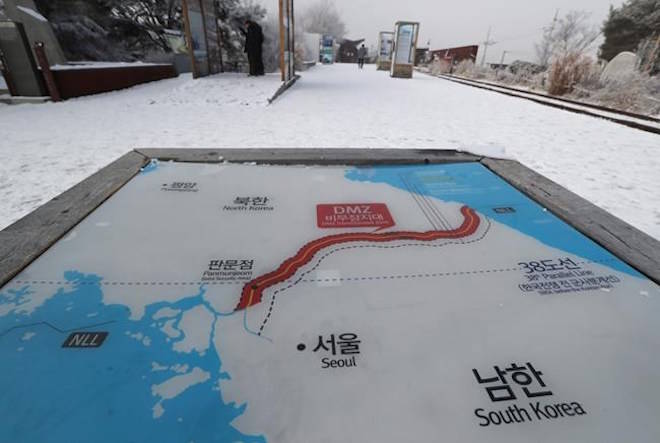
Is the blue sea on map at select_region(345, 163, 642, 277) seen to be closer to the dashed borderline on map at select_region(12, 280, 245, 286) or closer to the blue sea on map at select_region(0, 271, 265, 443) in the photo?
the dashed borderline on map at select_region(12, 280, 245, 286)

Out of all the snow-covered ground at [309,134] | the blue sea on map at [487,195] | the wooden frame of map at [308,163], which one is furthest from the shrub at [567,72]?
the blue sea on map at [487,195]

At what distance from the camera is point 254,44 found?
7473mm

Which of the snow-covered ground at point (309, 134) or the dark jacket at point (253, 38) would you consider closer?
the snow-covered ground at point (309, 134)

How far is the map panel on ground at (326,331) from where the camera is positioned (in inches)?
21.5

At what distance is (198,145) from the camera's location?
2.78 metres

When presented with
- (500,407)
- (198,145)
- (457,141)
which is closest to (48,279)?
(500,407)


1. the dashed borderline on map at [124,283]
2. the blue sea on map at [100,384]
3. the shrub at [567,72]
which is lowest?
the blue sea on map at [100,384]

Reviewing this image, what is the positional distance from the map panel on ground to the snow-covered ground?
1.05 m

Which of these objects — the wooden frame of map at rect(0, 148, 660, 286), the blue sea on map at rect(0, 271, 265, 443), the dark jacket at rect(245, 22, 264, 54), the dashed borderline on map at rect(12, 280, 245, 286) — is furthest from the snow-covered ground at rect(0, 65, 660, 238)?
the dark jacket at rect(245, 22, 264, 54)

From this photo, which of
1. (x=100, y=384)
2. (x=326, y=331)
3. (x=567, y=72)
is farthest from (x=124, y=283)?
(x=567, y=72)

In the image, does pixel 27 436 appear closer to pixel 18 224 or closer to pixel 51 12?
pixel 18 224

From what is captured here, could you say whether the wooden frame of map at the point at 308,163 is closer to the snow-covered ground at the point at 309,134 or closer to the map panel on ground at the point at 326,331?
the map panel on ground at the point at 326,331

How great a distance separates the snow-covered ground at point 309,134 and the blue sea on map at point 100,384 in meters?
1.27

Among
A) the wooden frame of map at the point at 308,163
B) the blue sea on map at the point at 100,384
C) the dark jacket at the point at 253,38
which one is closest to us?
the blue sea on map at the point at 100,384
